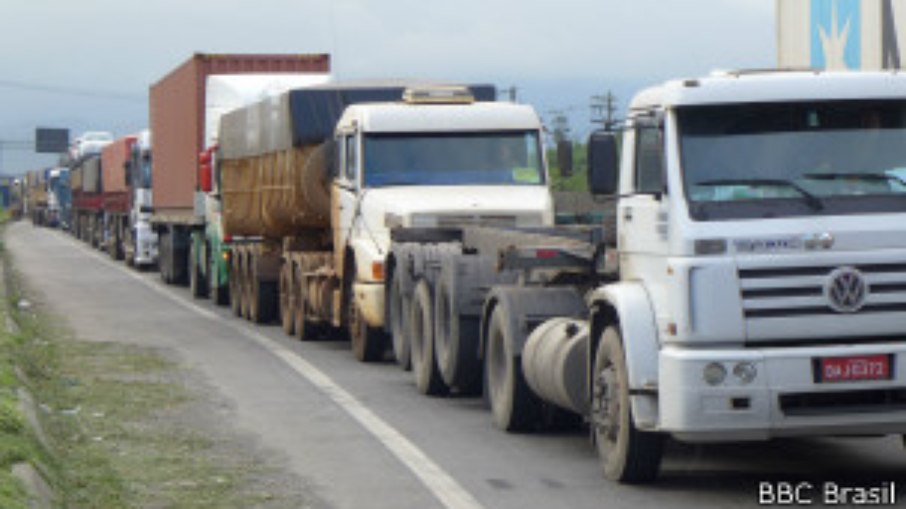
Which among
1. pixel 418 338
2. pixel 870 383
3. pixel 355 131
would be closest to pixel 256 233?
pixel 355 131

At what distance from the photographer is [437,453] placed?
45.5ft

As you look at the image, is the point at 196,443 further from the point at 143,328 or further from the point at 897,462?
the point at 143,328

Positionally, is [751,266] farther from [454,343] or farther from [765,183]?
[454,343]

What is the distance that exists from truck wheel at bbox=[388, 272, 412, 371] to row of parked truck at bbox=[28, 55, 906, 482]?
1.3 inches

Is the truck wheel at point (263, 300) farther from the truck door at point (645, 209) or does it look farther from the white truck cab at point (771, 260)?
the white truck cab at point (771, 260)

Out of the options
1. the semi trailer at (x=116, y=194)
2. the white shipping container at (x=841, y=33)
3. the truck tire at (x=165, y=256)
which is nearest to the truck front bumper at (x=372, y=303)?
the white shipping container at (x=841, y=33)

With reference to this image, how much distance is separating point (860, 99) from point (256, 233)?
1741 cm

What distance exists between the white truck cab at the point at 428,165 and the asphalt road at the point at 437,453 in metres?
1.34

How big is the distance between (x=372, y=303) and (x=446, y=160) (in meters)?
1.77

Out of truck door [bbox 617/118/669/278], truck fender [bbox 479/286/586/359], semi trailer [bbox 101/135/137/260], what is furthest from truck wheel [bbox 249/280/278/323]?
semi trailer [bbox 101/135/137/260]

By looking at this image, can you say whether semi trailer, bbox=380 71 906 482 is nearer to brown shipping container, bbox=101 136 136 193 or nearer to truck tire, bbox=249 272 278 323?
truck tire, bbox=249 272 278 323

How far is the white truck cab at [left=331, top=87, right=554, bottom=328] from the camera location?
20656mm

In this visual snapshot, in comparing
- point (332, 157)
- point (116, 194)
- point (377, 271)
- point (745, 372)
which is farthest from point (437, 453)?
point (116, 194)

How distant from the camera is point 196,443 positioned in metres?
14.5
